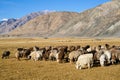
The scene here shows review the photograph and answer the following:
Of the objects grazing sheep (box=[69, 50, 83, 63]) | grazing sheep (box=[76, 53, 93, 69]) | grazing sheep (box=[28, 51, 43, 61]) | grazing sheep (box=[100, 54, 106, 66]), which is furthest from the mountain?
grazing sheep (box=[76, 53, 93, 69])

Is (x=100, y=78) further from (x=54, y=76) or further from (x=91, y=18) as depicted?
(x=91, y=18)

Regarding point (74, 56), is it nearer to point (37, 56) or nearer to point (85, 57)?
point (85, 57)

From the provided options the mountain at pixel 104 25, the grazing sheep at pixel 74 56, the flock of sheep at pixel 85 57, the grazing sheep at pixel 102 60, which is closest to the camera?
the flock of sheep at pixel 85 57

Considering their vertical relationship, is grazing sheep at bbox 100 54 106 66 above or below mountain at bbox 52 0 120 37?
below

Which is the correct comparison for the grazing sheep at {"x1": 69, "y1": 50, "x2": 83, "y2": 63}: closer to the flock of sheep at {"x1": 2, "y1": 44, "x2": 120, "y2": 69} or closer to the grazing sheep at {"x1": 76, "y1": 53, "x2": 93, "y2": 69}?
the flock of sheep at {"x1": 2, "y1": 44, "x2": 120, "y2": 69}

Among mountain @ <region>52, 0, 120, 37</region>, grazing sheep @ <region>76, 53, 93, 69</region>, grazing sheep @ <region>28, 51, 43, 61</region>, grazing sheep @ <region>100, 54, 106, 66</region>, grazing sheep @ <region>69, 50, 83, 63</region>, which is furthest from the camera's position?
mountain @ <region>52, 0, 120, 37</region>

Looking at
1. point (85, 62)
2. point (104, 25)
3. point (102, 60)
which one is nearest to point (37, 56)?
point (85, 62)

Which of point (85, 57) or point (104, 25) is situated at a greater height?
point (104, 25)

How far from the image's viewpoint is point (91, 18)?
200 metres

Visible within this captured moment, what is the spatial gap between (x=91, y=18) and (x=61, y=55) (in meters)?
172

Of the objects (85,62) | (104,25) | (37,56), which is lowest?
(85,62)

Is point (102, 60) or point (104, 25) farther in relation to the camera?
point (104, 25)

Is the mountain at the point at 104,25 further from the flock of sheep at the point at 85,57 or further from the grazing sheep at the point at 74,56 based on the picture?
the grazing sheep at the point at 74,56

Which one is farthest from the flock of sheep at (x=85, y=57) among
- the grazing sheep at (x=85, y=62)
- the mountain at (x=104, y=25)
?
the mountain at (x=104, y=25)
